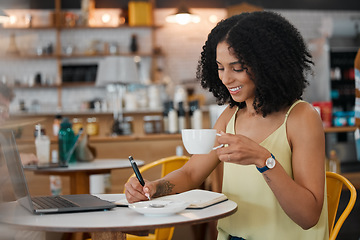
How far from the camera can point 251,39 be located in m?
1.35

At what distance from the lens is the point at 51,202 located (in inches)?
51.8

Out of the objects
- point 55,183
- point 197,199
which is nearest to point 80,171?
point 55,183

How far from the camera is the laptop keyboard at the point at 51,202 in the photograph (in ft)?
4.08

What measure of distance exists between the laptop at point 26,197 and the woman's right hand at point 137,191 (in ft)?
0.25

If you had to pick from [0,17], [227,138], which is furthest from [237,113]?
[0,17]

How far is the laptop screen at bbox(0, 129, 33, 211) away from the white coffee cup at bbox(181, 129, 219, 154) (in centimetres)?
41

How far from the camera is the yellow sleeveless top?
136 centimetres

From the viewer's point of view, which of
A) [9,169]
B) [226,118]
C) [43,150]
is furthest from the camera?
[43,150]

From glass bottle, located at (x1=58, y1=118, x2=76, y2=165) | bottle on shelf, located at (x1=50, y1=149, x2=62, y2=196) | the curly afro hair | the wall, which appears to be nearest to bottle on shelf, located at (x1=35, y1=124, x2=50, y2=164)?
glass bottle, located at (x1=58, y1=118, x2=76, y2=165)

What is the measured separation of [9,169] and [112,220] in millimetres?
303

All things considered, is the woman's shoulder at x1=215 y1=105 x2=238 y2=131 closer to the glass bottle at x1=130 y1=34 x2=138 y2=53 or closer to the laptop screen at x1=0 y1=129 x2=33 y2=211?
the laptop screen at x1=0 y1=129 x2=33 y2=211

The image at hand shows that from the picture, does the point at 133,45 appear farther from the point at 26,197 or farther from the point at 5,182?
the point at 5,182

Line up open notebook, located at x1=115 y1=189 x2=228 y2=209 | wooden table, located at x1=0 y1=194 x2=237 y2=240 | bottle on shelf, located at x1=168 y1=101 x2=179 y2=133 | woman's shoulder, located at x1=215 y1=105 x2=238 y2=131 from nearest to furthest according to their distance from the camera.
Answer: wooden table, located at x1=0 y1=194 x2=237 y2=240, open notebook, located at x1=115 y1=189 x2=228 y2=209, woman's shoulder, located at x1=215 y1=105 x2=238 y2=131, bottle on shelf, located at x1=168 y1=101 x2=179 y2=133

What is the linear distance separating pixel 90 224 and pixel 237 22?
755mm
